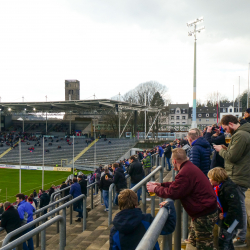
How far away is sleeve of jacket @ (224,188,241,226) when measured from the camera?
2662mm

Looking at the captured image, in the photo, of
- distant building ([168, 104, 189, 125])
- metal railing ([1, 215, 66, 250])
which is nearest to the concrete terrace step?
metal railing ([1, 215, 66, 250])

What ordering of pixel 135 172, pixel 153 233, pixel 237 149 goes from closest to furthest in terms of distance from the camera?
pixel 153 233 < pixel 237 149 < pixel 135 172

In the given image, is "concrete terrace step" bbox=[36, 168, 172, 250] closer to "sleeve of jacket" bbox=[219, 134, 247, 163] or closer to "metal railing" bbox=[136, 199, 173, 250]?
"sleeve of jacket" bbox=[219, 134, 247, 163]

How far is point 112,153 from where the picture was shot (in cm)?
3161

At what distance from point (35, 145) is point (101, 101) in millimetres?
13384

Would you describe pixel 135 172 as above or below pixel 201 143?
below

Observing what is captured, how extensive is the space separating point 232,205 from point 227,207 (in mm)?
93

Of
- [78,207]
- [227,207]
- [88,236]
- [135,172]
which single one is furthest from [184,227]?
[78,207]

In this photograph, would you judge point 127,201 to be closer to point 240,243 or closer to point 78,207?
point 240,243

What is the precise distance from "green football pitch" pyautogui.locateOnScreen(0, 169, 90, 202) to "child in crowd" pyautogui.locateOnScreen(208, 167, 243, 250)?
17.1 meters

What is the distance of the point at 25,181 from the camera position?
2250cm

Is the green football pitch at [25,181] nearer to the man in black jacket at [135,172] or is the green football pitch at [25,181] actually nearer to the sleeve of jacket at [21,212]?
the sleeve of jacket at [21,212]

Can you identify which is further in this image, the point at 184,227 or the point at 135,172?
the point at 135,172

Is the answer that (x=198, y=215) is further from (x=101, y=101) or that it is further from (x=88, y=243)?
(x=101, y=101)
